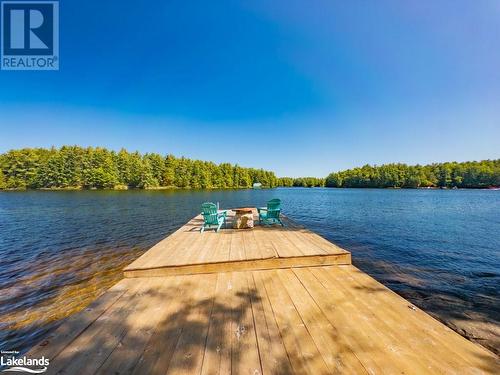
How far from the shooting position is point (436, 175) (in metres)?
82.3

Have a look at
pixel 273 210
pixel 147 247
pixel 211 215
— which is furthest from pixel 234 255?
pixel 147 247

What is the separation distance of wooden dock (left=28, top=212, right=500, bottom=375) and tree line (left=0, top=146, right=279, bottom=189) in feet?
221

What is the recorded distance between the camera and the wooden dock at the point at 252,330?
206 centimetres

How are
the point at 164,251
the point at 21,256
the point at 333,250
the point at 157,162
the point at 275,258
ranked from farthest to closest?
the point at 157,162
the point at 21,256
the point at 164,251
the point at 333,250
the point at 275,258

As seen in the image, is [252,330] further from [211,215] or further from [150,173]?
[150,173]

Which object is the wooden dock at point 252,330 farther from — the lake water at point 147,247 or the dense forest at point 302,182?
the dense forest at point 302,182

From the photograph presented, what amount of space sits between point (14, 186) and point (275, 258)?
87.6 metres

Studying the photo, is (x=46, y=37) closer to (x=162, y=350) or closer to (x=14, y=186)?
(x=162, y=350)

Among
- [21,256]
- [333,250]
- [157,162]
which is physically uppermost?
[157,162]

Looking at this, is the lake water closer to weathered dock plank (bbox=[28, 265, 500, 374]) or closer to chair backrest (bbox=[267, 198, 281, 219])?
weathered dock plank (bbox=[28, 265, 500, 374])

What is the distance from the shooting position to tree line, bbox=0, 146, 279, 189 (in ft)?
192

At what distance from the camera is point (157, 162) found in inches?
2665

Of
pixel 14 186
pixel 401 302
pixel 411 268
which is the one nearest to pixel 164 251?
pixel 401 302

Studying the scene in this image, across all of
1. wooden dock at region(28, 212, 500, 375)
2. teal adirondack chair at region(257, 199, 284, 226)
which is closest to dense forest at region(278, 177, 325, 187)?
teal adirondack chair at region(257, 199, 284, 226)
